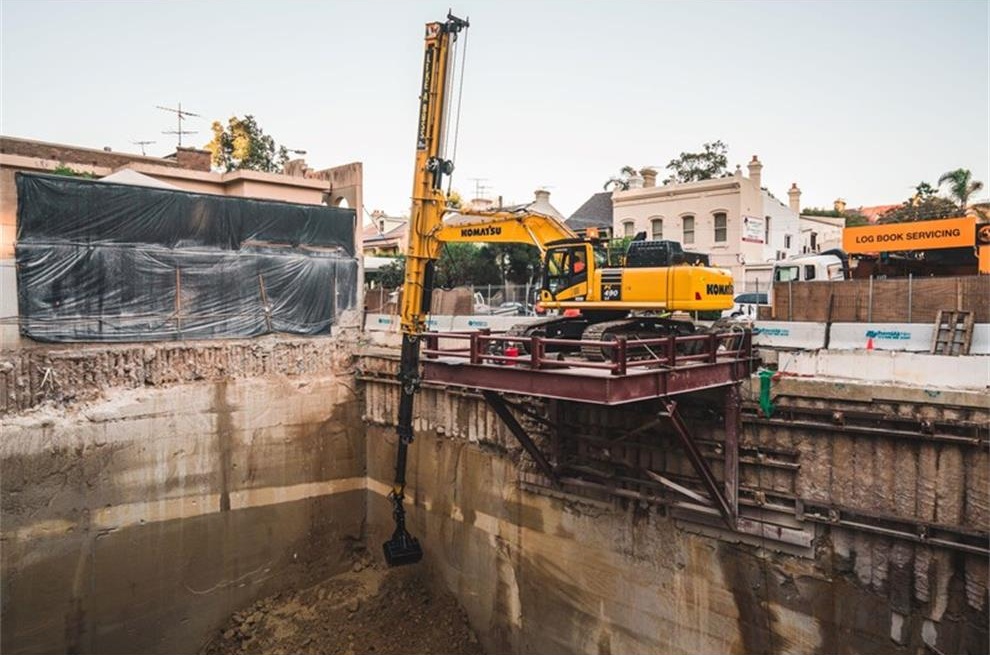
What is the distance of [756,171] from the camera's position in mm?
27188

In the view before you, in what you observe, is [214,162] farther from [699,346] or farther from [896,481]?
[896,481]

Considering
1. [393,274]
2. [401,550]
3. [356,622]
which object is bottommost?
[356,622]

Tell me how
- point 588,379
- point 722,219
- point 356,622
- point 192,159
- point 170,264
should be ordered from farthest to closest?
1. point 722,219
2. point 192,159
3. point 170,264
4. point 356,622
5. point 588,379

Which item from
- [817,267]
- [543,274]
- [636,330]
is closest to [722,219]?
[817,267]

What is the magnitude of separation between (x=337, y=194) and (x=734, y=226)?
17.0 metres

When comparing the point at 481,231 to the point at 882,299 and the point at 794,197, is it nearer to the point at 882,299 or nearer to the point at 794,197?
the point at 882,299

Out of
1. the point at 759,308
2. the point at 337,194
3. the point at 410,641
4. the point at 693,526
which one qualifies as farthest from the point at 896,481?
the point at 337,194

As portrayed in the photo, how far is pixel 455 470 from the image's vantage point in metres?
13.5

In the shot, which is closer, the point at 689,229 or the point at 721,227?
the point at 721,227

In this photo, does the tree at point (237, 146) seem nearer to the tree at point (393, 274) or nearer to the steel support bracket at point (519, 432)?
the tree at point (393, 274)

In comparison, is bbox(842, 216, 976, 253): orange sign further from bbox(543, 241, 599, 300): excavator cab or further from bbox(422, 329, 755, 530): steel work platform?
bbox(543, 241, 599, 300): excavator cab

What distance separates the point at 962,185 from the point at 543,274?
27021 millimetres

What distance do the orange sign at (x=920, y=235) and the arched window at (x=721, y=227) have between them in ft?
47.8

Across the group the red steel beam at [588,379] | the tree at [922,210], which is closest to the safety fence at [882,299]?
the red steel beam at [588,379]
